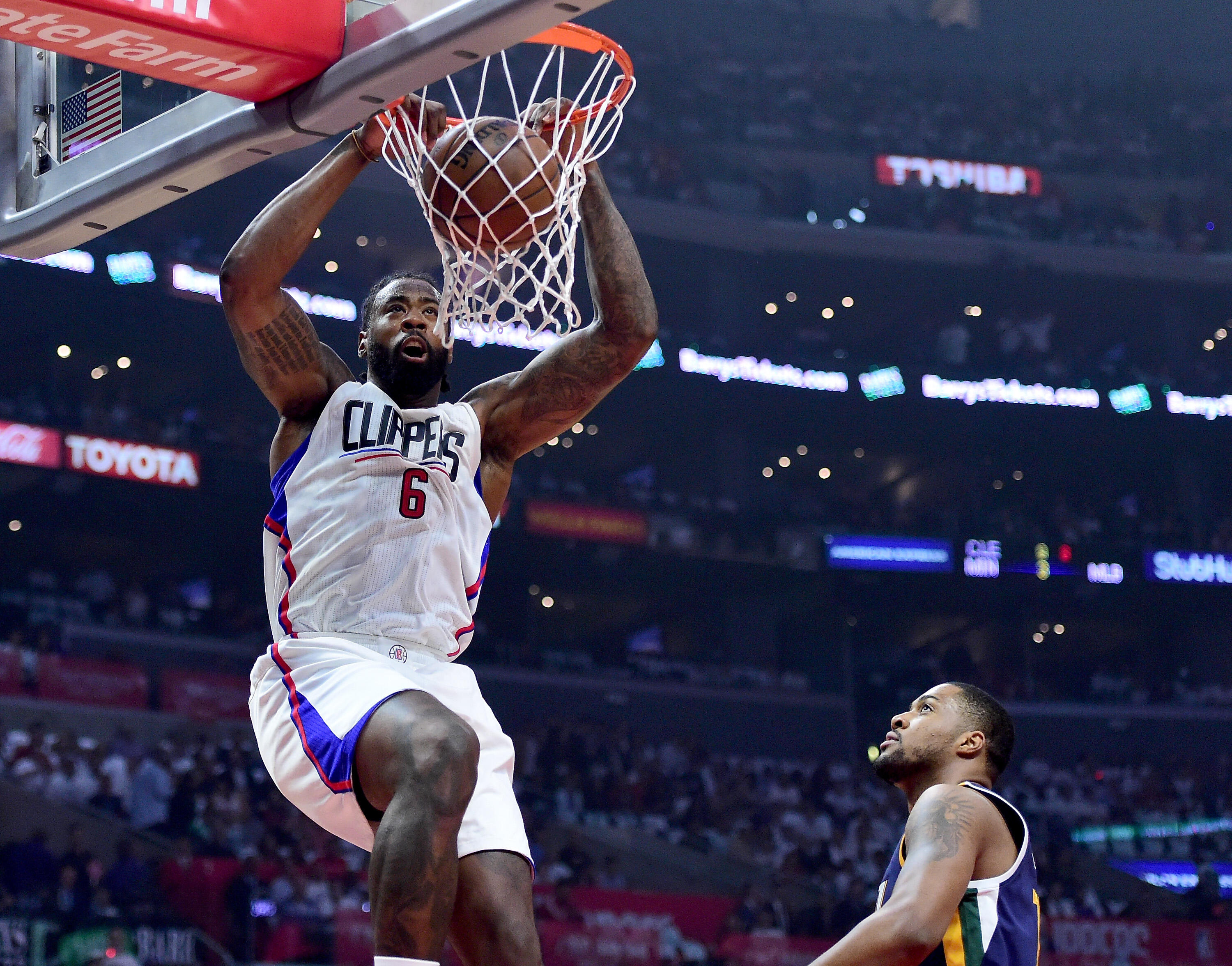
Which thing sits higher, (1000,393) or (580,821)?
(1000,393)

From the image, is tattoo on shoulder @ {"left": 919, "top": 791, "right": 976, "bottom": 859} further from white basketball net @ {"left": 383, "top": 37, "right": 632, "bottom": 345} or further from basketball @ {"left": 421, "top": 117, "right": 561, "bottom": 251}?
basketball @ {"left": 421, "top": 117, "right": 561, "bottom": 251}

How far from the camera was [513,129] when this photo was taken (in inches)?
161

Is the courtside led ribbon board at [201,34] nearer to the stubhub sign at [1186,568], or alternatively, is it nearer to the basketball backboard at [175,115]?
the basketball backboard at [175,115]

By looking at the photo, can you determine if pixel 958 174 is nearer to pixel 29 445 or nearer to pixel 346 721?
pixel 29 445

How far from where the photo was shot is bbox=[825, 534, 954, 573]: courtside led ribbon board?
24.0m

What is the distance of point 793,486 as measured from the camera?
26.5 metres

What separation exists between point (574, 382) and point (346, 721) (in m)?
1.26

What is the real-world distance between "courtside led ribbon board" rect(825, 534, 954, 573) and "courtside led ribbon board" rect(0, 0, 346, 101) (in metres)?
21.0

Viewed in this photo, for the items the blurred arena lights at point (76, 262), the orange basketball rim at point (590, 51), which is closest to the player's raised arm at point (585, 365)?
the orange basketball rim at point (590, 51)

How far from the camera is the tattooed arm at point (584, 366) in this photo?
4242 millimetres

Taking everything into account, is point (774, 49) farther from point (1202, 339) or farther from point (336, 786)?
point (336, 786)

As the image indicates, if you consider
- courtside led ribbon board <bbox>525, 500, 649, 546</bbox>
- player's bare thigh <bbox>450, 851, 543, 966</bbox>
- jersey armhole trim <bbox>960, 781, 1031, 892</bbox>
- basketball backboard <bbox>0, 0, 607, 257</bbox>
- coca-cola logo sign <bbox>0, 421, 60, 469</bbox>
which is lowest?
player's bare thigh <bbox>450, 851, 543, 966</bbox>

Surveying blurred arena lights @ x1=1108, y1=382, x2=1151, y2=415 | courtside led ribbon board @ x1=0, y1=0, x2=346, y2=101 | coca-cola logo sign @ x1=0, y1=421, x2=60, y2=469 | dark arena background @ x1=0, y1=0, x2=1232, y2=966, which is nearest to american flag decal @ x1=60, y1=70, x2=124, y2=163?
courtside led ribbon board @ x1=0, y1=0, x2=346, y2=101

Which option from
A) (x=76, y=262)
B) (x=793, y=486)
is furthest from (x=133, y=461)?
(x=793, y=486)
